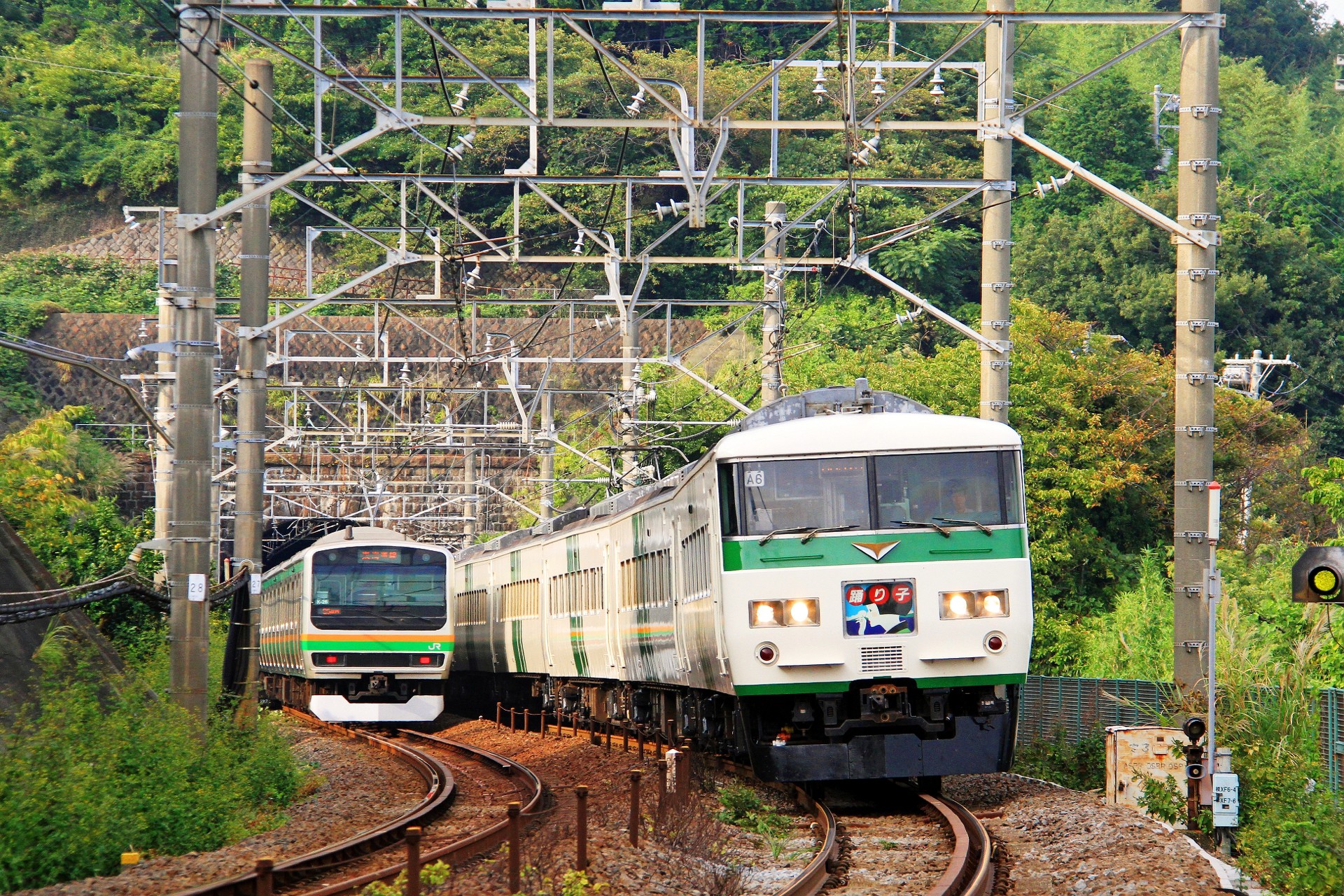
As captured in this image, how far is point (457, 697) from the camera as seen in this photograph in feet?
115

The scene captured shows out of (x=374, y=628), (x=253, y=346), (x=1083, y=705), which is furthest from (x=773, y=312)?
(x=253, y=346)

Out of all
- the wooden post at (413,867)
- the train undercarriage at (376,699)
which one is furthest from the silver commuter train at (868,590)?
the train undercarriage at (376,699)

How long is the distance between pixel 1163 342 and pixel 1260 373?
15.8 feet

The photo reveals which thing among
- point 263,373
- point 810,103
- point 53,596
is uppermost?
point 810,103

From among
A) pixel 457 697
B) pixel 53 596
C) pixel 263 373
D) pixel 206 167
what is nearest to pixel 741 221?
pixel 263 373

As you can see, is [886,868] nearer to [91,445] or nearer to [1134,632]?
[1134,632]

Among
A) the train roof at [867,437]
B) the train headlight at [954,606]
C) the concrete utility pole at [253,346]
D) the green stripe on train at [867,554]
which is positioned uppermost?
the concrete utility pole at [253,346]

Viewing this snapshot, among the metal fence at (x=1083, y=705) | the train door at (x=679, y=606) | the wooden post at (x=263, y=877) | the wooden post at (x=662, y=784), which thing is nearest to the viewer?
the wooden post at (x=263, y=877)

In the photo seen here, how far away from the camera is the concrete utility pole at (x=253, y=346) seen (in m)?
17.8

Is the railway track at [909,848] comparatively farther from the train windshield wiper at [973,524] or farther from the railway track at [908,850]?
the train windshield wiper at [973,524]

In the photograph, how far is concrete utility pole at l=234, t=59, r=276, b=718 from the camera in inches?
700

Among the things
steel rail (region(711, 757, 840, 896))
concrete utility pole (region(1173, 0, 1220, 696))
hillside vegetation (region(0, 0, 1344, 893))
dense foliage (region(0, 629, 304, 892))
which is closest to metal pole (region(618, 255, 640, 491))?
hillside vegetation (region(0, 0, 1344, 893))

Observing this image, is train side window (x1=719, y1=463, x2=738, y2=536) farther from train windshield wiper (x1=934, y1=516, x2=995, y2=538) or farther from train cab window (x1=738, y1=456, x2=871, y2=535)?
train windshield wiper (x1=934, y1=516, x2=995, y2=538)

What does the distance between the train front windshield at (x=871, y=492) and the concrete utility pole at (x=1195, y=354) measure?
80.2 inches
